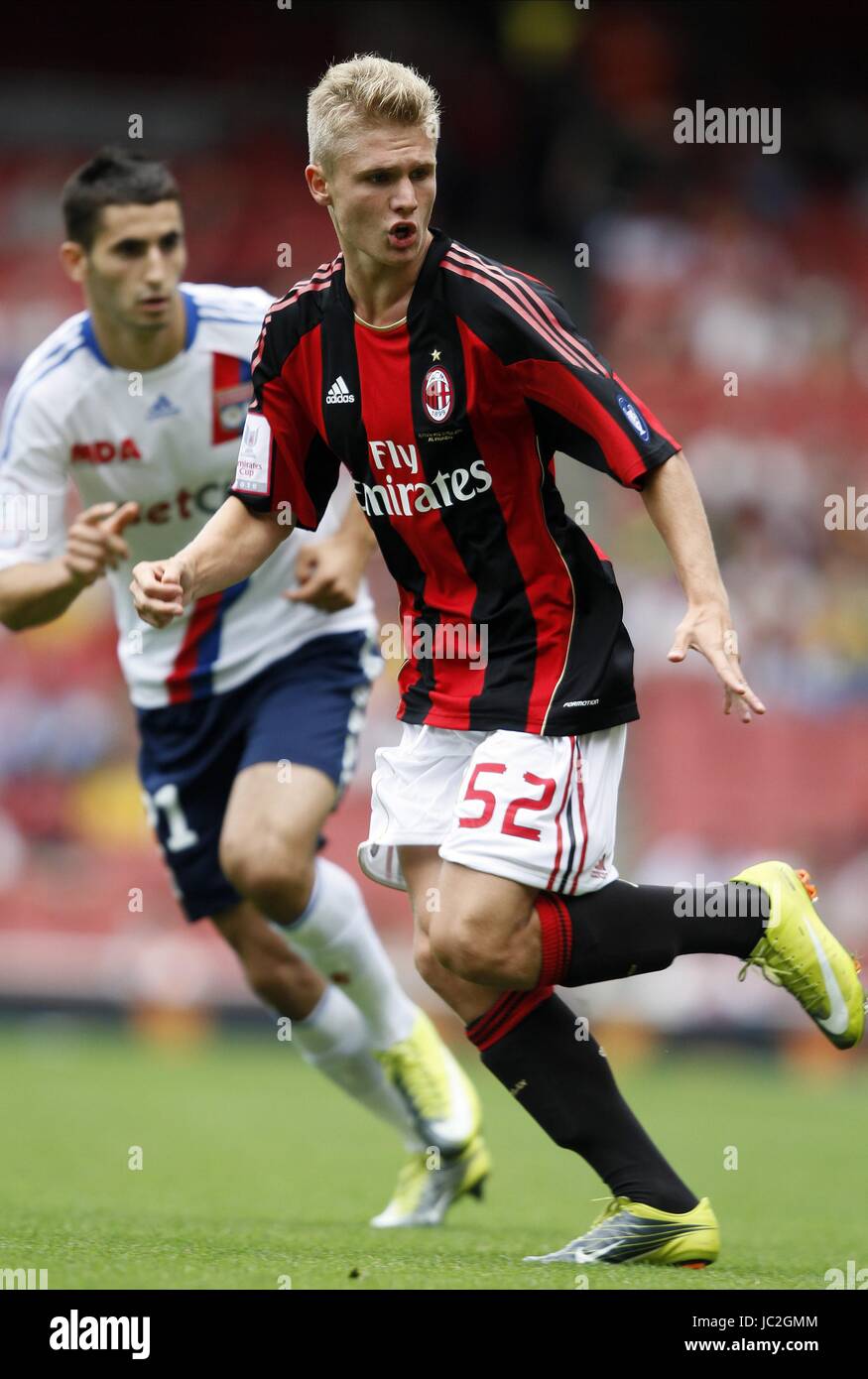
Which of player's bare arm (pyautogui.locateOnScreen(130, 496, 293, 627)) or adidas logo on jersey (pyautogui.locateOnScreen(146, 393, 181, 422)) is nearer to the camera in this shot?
player's bare arm (pyautogui.locateOnScreen(130, 496, 293, 627))

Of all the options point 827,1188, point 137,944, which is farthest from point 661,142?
point 827,1188

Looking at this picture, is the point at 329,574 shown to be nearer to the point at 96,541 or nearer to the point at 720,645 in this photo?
the point at 96,541

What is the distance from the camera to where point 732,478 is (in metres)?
14.4

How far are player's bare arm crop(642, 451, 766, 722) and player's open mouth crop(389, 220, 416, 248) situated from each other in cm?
71

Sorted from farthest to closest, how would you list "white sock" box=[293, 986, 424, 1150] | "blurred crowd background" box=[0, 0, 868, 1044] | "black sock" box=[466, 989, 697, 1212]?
"blurred crowd background" box=[0, 0, 868, 1044] < "white sock" box=[293, 986, 424, 1150] < "black sock" box=[466, 989, 697, 1212]

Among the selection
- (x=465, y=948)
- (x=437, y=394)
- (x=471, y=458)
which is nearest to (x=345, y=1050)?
(x=465, y=948)

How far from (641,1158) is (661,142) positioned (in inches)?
510

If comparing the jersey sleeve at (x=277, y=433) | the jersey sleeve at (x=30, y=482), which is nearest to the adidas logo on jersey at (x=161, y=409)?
the jersey sleeve at (x=30, y=482)

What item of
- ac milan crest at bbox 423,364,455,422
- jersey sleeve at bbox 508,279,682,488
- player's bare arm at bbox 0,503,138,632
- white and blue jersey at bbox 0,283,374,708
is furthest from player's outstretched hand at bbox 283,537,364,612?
jersey sleeve at bbox 508,279,682,488

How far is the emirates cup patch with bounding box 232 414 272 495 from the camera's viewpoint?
4328 millimetres

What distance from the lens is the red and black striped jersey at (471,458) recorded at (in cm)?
401

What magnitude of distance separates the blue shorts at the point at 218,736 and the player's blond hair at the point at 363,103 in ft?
6.23

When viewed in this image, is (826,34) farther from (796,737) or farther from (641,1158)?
(641,1158)

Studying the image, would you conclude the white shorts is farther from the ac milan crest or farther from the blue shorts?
the blue shorts
